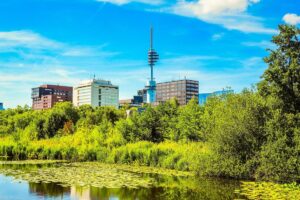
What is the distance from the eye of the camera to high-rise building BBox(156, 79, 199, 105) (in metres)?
182

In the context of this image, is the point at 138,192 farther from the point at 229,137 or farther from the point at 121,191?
the point at 229,137

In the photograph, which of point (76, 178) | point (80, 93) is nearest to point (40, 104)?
point (80, 93)

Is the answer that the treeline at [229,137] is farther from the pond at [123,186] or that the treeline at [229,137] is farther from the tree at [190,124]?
the pond at [123,186]

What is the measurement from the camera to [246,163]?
21859mm

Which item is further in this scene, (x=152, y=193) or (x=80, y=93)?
(x=80, y=93)

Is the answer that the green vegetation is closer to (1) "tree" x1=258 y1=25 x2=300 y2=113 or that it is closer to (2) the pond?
(2) the pond

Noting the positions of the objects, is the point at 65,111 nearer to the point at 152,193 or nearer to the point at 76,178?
the point at 76,178

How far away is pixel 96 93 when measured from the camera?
605 feet

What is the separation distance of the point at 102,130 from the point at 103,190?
62.1 ft

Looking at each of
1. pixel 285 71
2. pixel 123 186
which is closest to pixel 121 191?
pixel 123 186

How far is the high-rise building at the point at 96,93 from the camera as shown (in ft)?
603

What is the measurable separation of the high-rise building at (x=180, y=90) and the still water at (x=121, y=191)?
157m

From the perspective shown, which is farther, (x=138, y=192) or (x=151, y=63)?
(x=151, y=63)

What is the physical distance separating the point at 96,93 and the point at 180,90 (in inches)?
1534
